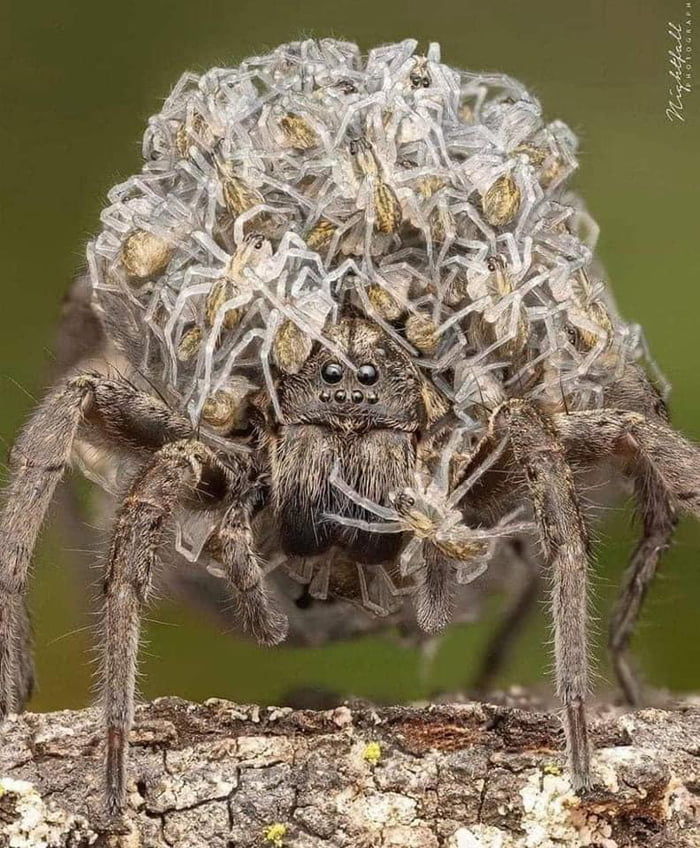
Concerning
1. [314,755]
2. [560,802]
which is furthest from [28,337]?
[560,802]

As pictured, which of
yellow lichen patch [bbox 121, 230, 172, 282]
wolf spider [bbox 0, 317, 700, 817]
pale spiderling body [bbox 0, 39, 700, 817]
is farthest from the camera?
yellow lichen patch [bbox 121, 230, 172, 282]

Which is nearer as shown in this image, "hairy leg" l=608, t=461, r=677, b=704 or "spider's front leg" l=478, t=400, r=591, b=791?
"spider's front leg" l=478, t=400, r=591, b=791

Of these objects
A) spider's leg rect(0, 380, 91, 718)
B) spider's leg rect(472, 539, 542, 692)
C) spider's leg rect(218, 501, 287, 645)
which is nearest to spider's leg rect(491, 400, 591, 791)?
spider's leg rect(218, 501, 287, 645)

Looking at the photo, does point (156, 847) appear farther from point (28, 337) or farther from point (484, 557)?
point (28, 337)

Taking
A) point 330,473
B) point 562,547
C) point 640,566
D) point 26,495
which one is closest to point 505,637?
point 640,566

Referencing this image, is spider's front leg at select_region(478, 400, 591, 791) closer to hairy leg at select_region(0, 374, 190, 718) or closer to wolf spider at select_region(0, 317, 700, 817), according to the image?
wolf spider at select_region(0, 317, 700, 817)

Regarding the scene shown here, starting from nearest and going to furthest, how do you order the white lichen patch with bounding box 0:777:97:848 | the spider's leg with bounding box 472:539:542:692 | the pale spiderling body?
the white lichen patch with bounding box 0:777:97:848
the pale spiderling body
the spider's leg with bounding box 472:539:542:692
